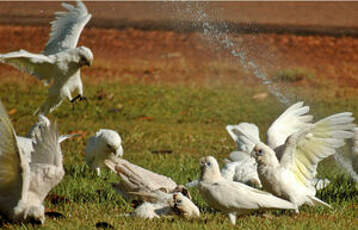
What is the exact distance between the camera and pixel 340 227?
3781mm

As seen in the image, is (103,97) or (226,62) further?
(226,62)

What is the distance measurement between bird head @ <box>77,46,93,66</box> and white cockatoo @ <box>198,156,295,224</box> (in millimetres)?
1898

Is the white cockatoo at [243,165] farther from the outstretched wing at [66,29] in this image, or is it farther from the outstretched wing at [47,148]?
the outstretched wing at [66,29]

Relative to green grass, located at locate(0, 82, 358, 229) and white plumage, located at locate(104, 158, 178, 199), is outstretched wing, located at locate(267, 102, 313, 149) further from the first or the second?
white plumage, located at locate(104, 158, 178, 199)

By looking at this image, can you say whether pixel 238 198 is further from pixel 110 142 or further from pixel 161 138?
pixel 161 138

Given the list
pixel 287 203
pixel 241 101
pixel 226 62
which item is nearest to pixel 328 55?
pixel 226 62

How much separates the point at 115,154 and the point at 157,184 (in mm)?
1068

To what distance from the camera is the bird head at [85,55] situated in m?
5.44

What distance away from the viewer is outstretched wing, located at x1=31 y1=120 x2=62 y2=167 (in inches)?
148

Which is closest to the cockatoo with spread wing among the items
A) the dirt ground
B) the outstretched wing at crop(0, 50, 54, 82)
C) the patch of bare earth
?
the outstretched wing at crop(0, 50, 54, 82)

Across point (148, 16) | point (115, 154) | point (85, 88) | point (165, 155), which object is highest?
point (115, 154)

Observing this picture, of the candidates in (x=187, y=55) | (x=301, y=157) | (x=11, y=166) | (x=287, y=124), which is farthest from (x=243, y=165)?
(x=187, y=55)

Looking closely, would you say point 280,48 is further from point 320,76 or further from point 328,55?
point 320,76

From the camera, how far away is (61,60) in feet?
18.3
